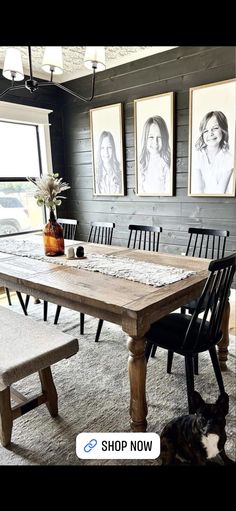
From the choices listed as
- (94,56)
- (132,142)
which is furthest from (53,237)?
(132,142)

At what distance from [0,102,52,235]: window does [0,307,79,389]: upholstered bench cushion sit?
242 cm

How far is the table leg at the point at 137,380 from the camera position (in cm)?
136

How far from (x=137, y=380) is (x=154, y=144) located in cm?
260

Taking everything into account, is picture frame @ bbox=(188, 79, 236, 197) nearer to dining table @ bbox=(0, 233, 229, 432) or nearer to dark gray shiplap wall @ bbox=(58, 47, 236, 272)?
dark gray shiplap wall @ bbox=(58, 47, 236, 272)

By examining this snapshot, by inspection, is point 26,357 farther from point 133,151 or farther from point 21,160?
point 21,160

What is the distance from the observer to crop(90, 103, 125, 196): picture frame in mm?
3674

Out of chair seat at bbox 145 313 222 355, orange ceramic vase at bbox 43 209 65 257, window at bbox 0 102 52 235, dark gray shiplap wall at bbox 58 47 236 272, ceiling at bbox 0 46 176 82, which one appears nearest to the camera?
chair seat at bbox 145 313 222 355

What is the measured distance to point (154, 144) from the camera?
11.0ft

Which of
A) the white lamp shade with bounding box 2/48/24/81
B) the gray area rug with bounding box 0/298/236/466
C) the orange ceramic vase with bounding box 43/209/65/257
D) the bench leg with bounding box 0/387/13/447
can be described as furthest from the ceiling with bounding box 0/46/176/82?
the bench leg with bounding box 0/387/13/447

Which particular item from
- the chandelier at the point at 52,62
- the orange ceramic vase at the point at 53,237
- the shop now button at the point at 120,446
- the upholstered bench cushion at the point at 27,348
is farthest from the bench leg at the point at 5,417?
the chandelier at the point at 52,62
